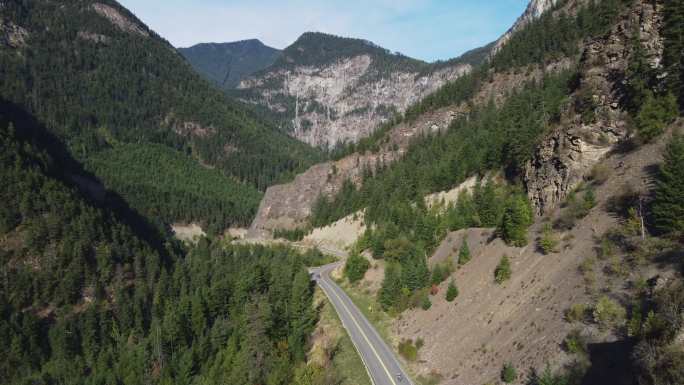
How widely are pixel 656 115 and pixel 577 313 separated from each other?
2211cm

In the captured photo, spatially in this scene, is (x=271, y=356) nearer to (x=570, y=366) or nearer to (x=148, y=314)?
(x=570, y=366)

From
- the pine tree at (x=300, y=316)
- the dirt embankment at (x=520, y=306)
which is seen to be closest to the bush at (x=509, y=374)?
the dirt embankment at (x=520, y=306)

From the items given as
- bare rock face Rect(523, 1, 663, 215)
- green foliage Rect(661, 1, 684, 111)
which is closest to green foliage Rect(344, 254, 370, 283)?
bare rock face Rect(523, 1, 663, 215)

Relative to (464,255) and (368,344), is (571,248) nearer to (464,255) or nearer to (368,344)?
(464,255)

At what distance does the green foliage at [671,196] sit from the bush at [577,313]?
7.78m

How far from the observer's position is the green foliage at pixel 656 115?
36.0 m

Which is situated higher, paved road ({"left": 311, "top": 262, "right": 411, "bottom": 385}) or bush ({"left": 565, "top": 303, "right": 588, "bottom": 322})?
bush ({"left": 565, "top": 303, "right": 588, "bottom": 322})

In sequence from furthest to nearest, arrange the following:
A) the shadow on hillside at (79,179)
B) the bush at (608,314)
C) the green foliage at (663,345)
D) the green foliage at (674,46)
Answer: the shadow on hillside at (79,179) → the green foliage at (674,46) → the bush at (608,314) → the green foliage at (663,345)

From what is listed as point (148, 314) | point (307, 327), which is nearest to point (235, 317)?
point (307, 327)

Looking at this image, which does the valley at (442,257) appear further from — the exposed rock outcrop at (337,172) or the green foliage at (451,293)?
the exposed rock outcrop at (337,172)

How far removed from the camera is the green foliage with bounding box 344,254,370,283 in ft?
245

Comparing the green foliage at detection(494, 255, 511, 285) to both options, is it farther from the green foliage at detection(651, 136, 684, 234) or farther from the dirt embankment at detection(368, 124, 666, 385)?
the green foliage at detection(651, 136, 684, 234)

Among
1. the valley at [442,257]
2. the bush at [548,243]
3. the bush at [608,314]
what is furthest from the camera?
the bush at [548,243]

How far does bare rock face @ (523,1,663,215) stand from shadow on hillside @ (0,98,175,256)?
119556 millimetres
